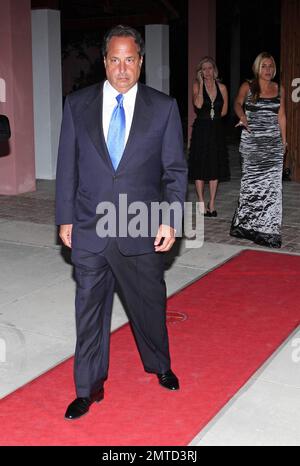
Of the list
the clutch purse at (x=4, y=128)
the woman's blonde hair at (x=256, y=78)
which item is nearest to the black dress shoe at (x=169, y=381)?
the clutch purse at (x=4, y=128)

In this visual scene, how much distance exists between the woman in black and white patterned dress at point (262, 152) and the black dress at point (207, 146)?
1.30m

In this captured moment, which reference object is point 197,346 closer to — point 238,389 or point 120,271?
point 238,389

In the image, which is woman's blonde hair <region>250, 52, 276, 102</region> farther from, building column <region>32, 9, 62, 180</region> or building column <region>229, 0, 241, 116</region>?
building column <region>229, 0, 241, 116</region>

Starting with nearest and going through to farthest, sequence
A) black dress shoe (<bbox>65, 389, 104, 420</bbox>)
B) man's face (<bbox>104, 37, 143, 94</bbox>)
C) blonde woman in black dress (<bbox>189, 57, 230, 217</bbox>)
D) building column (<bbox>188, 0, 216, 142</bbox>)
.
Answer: man's face (<bbox>104, 37, 143, 94</bbox>) → black dress shoe (<bbox>65, 389, 104, 420</bbox>) → blonde woman in black dress (<bbox>189, 57, 230, 217</bbox>) → building column (<bbox>188, 0, 216, 142</bbox>)

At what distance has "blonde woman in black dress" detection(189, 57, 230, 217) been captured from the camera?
8680 mm

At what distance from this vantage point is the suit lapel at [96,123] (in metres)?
3.60

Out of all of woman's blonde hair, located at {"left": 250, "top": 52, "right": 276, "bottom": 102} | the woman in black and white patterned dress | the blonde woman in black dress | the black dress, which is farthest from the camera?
the black dress

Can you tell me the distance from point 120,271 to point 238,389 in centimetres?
103

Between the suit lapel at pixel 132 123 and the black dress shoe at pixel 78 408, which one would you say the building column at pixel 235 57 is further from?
the black dress shoe at pixel 78 408

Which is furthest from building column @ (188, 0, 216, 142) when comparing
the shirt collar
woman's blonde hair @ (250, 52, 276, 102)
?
the shirt collar

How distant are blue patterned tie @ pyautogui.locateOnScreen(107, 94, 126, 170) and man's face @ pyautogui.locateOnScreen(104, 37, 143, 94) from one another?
0.11 m

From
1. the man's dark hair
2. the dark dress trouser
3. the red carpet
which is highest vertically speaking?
the man's dark hair

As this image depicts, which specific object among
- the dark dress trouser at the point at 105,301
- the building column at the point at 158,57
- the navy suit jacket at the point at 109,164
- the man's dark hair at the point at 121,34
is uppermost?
the building column at the point at 158,57

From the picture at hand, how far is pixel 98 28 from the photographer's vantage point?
15.3m
